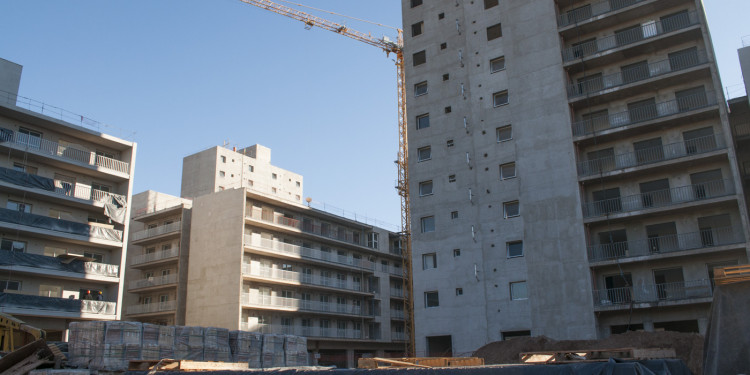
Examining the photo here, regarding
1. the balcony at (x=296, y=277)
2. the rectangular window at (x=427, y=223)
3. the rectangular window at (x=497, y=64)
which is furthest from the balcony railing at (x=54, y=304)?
the rectangular window at (x=497, y=64)

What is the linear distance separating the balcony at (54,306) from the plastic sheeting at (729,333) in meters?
39.4

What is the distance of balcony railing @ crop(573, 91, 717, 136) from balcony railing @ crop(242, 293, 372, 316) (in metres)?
31.5

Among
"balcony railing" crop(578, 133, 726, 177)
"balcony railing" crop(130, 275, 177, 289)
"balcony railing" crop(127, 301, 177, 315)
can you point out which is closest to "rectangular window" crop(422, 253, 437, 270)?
"balcony railing" crop(578, 133, 726, 177)

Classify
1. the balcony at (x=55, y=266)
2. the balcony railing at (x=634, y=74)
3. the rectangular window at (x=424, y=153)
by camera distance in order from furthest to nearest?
the rectangular window at (x=424, y=153) → the balcony at (x=55, y=266) → the balcony railing at (x=634, y=74)

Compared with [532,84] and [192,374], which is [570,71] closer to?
[532,84]

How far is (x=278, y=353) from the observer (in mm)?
37906

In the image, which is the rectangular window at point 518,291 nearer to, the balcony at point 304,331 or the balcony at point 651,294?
the balcony at point 651,294

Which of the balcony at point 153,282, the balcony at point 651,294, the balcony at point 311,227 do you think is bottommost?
the balcony at point 651,294

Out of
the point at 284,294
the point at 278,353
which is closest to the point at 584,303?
the point at 278,353

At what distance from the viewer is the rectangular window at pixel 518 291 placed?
40.0m

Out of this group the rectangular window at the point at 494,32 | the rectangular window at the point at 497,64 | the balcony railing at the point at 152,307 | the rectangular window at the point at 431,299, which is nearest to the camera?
the rectangular window at the point at 431,299

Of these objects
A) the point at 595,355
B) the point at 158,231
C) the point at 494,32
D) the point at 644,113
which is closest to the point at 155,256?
the point at 158,231

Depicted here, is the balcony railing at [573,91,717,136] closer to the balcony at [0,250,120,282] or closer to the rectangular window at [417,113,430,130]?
the rectangular window at [417,113,430,130]

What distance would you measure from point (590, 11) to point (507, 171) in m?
12.9
